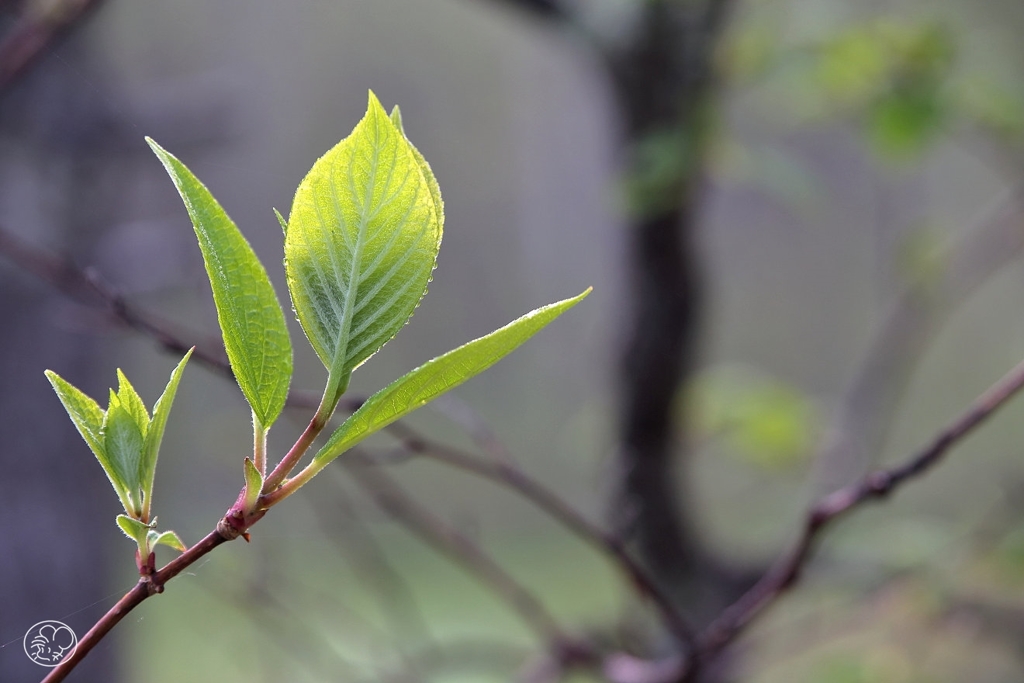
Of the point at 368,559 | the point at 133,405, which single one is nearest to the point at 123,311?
the point at 133,405

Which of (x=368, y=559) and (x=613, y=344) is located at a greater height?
(x=613, y=344)

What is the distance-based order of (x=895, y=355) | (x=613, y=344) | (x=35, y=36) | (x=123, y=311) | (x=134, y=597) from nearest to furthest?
(x=134, y=597), (x=123, y=311), (x=35, y=36), (x=613, y=344), (x=895, y=355)

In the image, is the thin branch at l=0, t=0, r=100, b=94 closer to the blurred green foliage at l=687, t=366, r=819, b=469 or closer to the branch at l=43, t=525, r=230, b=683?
the branch at l=43, t=525, r=230, b=683

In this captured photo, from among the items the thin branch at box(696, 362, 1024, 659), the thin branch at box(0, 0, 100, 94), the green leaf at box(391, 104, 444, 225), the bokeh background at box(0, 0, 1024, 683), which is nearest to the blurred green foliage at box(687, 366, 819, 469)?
the bokeh background at box(0, 0, 1024, 683)

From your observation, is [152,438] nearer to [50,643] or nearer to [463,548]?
[50,643]

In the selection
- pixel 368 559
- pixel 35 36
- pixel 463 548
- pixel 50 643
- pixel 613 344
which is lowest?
pixel 368 559

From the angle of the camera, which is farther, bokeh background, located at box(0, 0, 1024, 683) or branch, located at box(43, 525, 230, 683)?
bokeh background, located at box(0, 0, 1024, 683)
